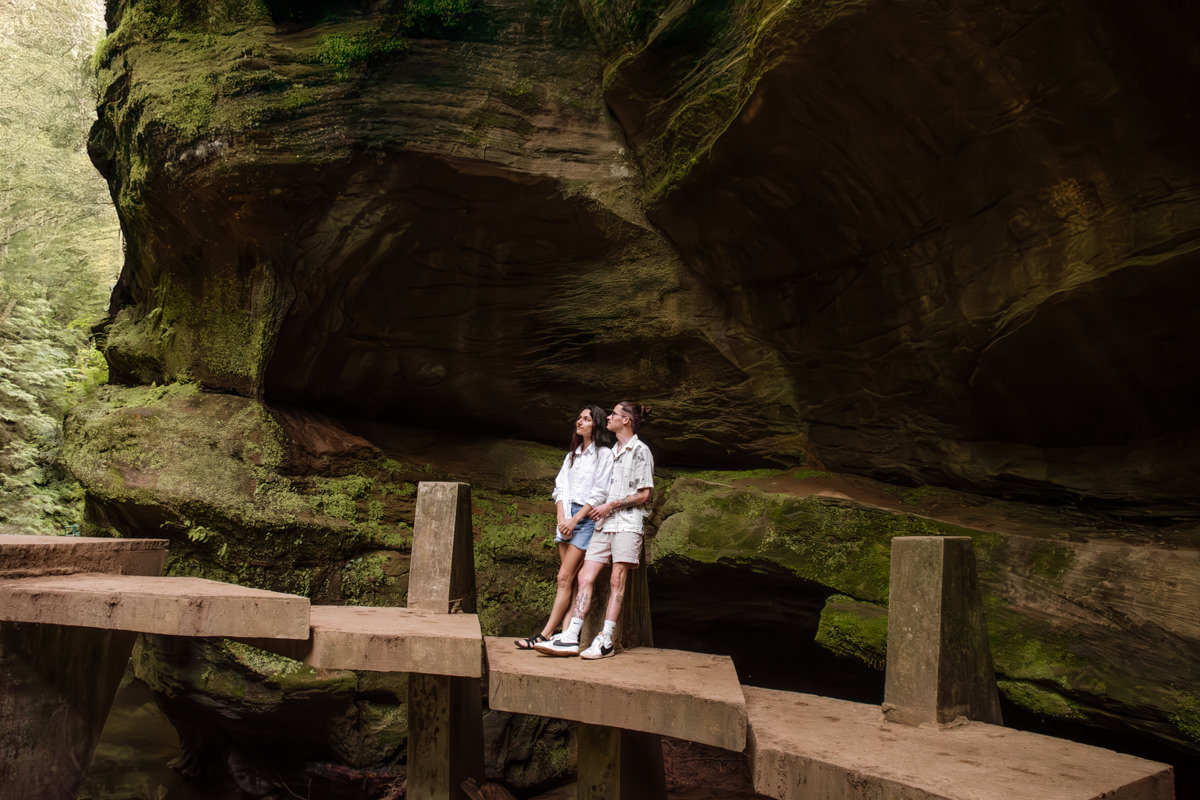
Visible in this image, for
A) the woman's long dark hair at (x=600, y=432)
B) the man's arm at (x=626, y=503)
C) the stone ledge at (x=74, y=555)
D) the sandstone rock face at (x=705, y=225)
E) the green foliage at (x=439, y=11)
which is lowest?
the stone ledge at (x=74, y=555)

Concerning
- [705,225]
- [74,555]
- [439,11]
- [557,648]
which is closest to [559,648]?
[557,648]

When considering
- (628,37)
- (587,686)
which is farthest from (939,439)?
(628,37)

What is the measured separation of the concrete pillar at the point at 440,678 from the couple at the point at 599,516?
75cm

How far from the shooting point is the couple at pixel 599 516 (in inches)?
194

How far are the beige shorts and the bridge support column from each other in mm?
1155

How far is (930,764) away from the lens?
10.7ft

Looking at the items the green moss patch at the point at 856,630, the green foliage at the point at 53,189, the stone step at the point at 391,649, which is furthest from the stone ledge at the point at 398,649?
the green foliage at the point at 53,189

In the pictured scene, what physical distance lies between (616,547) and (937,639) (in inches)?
81.6

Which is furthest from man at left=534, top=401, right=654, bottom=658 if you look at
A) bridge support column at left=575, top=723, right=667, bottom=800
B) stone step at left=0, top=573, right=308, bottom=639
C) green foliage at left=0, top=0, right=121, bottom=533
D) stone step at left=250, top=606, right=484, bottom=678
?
green foliage at left=0, top=0, right=121, bottom=533

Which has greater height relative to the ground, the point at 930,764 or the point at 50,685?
the point at 930,764

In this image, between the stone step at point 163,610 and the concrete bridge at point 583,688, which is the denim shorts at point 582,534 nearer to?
the concrete bridge at point 583,688

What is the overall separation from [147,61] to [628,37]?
18.7ft

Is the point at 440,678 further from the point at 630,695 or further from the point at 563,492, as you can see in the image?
the point at 630,695

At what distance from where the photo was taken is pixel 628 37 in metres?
7.82
